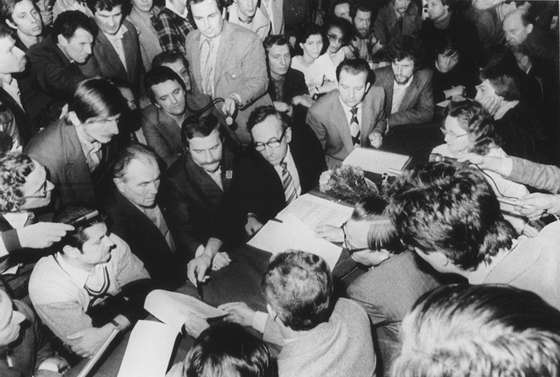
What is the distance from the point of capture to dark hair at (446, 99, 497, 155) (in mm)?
2176

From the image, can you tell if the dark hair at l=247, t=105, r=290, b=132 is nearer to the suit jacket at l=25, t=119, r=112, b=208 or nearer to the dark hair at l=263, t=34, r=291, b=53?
the dark hair at l=263, t=34, r=291, b=53

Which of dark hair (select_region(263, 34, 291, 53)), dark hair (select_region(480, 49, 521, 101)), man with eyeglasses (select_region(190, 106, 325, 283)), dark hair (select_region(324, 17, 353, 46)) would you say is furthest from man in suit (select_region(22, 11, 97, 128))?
dark hair (select_region(480, 49, 521, 101))

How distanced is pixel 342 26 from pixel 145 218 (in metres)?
2.32

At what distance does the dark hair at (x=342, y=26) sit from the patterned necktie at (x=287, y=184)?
56.0 inches

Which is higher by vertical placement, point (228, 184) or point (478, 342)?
point (478, 342)

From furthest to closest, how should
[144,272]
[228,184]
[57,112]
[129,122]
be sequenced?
[228,184] → [129,122] → [144,272] → [57,112]

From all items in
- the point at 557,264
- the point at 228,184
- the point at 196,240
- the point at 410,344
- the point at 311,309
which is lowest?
the point at 196,240

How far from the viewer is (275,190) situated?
2.44 metres

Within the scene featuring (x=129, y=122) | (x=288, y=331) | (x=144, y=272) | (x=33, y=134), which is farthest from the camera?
(x=129, y=122)

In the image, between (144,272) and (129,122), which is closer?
(144,272)

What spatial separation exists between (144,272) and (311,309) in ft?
3.39

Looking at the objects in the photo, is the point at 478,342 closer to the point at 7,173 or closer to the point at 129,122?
the point at 7,173

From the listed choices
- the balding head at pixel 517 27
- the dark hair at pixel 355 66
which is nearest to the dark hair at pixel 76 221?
the dark hair at pixel 355 66

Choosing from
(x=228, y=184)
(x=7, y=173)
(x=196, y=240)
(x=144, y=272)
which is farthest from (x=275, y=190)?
(x=7, y=173)
